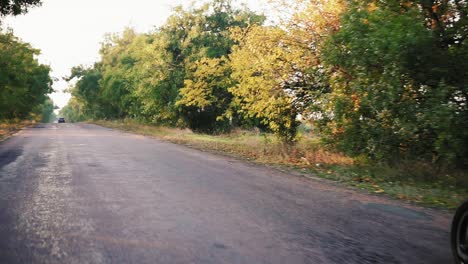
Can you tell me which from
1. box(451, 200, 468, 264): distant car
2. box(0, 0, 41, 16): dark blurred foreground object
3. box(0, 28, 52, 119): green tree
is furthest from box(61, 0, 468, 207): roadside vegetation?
box(0, 28, 52, 119): green tree

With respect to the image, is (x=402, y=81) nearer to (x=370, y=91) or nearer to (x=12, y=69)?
(x=370, y=91)

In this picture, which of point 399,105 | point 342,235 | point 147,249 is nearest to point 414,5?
point 399,105

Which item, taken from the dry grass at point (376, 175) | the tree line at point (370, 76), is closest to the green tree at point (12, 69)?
the tree line at point (370, 76)

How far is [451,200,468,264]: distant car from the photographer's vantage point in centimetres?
383

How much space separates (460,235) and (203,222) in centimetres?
310

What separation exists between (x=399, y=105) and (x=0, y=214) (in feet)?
28.2

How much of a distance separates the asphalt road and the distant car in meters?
0.29

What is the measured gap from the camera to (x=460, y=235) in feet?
12.9

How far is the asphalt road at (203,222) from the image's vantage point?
4172 mm

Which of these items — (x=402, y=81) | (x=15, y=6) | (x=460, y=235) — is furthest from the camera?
(x=15, y=6)

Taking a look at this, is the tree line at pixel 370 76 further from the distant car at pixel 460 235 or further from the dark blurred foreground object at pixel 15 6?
the dark blurred foreground object at pixel 15 6

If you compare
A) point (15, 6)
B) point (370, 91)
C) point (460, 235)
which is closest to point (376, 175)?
point (370, 91)

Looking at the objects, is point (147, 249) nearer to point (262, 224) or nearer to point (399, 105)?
point (262, 224)

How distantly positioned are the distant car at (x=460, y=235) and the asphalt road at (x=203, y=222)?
0.29 meters
